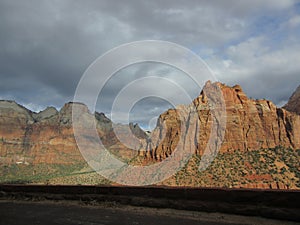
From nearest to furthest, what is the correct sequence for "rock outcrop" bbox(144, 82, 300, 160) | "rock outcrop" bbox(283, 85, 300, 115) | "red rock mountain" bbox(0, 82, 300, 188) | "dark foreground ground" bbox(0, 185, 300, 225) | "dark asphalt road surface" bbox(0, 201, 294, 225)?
"dark foreground ground" bbox(0, 185, 300, 225) → "dark asphalt road surface" bbox(0, 201, 294, 225) → "rock outcrop" bbox(144, 82, 300, 160) → "red rock mountain" bbox(0, 82, 300, 188) → "rock outcrop" bbox(283, 85, 300, 115)

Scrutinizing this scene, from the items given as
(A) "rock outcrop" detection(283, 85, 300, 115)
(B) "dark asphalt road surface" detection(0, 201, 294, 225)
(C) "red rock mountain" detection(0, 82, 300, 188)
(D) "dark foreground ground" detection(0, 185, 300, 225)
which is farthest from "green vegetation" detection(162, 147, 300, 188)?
(B) "dark asphalt road surface" detection(0, 201, 294, 225)

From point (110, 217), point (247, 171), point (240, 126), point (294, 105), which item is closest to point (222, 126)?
point (240, 126)

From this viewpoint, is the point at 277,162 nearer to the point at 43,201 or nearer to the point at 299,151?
the point at 299,151

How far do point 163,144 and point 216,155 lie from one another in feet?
79.5

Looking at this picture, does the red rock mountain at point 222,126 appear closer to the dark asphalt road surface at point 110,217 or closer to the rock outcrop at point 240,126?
the rock outcrop at point 240,126

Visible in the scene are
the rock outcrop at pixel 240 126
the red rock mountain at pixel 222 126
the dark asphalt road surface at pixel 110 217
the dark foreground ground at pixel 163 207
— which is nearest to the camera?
the dark foreground ground at pixel 163 207

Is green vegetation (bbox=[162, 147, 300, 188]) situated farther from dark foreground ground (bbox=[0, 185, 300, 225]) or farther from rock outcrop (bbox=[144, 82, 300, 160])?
dark foreground ground (bbox=[0, 185, 300, 225])

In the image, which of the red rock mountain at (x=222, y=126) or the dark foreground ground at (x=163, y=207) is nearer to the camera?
the dark foreground ground at (x=163, y=207)

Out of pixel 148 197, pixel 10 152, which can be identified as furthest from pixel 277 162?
pixel 10 152

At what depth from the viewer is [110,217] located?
7895 millimetres

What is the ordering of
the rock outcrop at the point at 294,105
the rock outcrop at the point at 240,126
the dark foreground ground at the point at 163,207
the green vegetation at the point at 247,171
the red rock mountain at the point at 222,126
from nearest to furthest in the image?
the dark foreground ground at the point at 163,207, the green vegetation at the point at 247,171, the rock outcrop at the point at 240,126, the red rock mountain at the point at 222,126, the rock outcrop at the point at 294,105

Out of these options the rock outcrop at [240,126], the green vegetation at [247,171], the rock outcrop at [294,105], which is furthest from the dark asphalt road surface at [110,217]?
the rock outcrop at [294,105]

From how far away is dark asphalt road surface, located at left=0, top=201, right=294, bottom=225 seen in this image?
7.12 meters

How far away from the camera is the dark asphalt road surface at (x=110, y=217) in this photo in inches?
280
